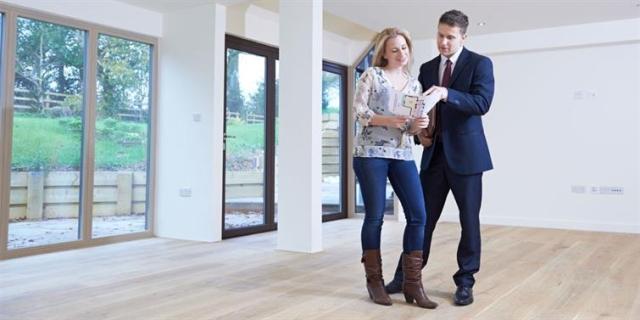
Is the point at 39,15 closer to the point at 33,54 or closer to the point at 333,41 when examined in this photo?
the point at 33,54

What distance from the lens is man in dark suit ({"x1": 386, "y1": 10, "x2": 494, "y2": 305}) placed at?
239 cm

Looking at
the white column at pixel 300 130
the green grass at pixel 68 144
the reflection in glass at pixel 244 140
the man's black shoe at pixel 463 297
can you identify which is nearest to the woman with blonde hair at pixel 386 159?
the man's black shoe at pixel 463 297

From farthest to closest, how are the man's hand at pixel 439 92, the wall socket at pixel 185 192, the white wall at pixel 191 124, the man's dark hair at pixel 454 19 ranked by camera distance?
the wall socket at pixel 185 192, the white wall at pixel 191 124, the man's dark hair at pixel 454 19, the man's hand at pixel 439 92

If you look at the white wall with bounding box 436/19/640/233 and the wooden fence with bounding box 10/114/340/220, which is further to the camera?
the white wall with bounding box 436/19/640/233

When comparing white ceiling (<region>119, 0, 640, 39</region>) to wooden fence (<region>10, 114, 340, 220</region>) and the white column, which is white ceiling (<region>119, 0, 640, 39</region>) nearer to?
the white column

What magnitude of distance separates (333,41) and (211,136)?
2603mm

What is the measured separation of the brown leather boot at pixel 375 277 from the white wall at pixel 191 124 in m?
2.57

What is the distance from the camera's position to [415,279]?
245 cm

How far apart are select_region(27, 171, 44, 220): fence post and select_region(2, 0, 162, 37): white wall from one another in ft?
4.41

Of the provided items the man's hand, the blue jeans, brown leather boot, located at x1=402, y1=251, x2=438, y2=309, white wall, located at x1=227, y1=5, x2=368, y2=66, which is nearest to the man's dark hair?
the man's hand

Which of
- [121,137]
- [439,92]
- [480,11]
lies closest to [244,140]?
[121,137]

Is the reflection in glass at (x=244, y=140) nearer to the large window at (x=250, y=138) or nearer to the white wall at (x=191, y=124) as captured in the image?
the large window at (x=250, y=138)

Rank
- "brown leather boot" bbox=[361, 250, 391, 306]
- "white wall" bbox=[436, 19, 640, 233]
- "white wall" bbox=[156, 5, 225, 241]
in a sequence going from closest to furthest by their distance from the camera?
"brown leather boot" bbox=[361, 250, 391, 306], "white wall" bbox=[156, 5, 225, 241], "white wall" bbox=[436, 19, 640, 233]

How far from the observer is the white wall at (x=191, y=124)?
4.82 m
